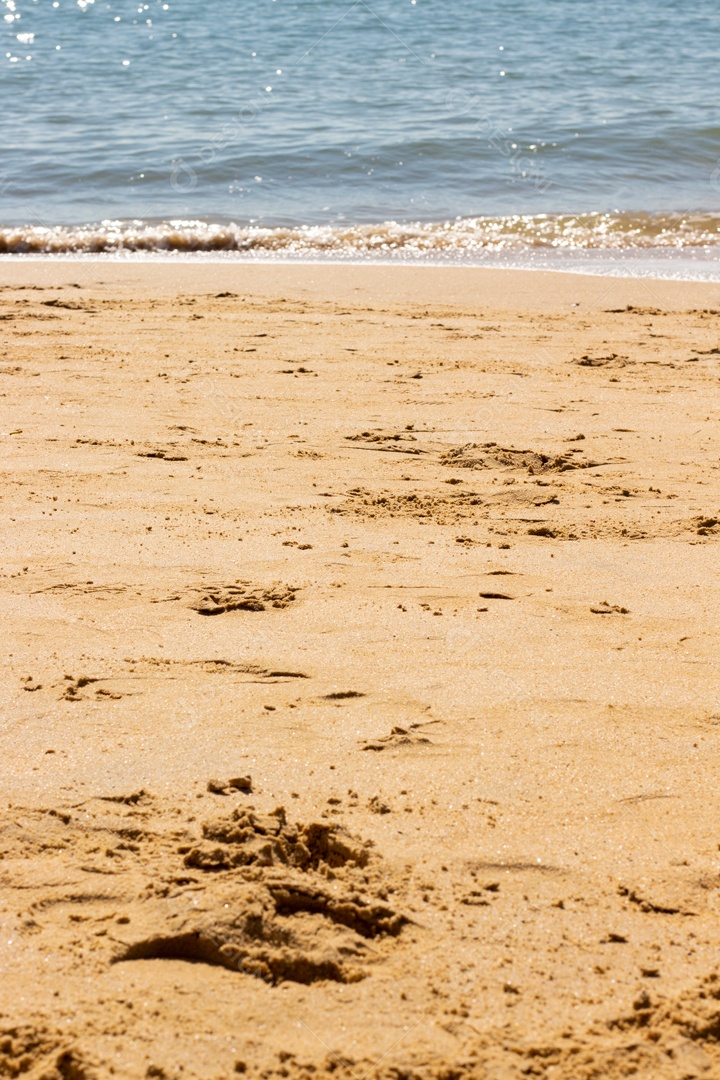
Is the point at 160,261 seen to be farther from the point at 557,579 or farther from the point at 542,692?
the point at 542,692

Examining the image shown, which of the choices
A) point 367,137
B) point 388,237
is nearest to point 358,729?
point 388,237

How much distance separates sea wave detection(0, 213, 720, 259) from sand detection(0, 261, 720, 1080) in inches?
157

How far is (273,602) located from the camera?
9.56 feet

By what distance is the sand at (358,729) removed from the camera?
1.68m

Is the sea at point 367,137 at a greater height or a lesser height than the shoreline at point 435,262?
greater

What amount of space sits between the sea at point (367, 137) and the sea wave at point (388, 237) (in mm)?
27

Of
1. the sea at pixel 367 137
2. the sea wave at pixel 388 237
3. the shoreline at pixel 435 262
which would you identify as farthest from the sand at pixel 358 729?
the sea at pixel 367 137

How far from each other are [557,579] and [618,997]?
1.54m

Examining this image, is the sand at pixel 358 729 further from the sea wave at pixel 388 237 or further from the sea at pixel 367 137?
the sea at pixel 367 137

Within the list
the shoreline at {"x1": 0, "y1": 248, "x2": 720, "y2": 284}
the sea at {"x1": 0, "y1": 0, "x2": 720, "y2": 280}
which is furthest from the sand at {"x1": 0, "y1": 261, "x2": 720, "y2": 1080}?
the sea at {"x1": 0, "y1": 0, "x2": 720, "y2": 280}

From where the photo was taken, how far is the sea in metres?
8.67

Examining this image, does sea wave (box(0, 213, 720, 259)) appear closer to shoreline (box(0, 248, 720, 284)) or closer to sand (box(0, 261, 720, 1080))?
shoreline (box(0, 248, 720, 284))

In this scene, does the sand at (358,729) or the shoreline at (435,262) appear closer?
the sand at (358,729)

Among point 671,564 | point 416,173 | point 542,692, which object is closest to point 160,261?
point 416,173
